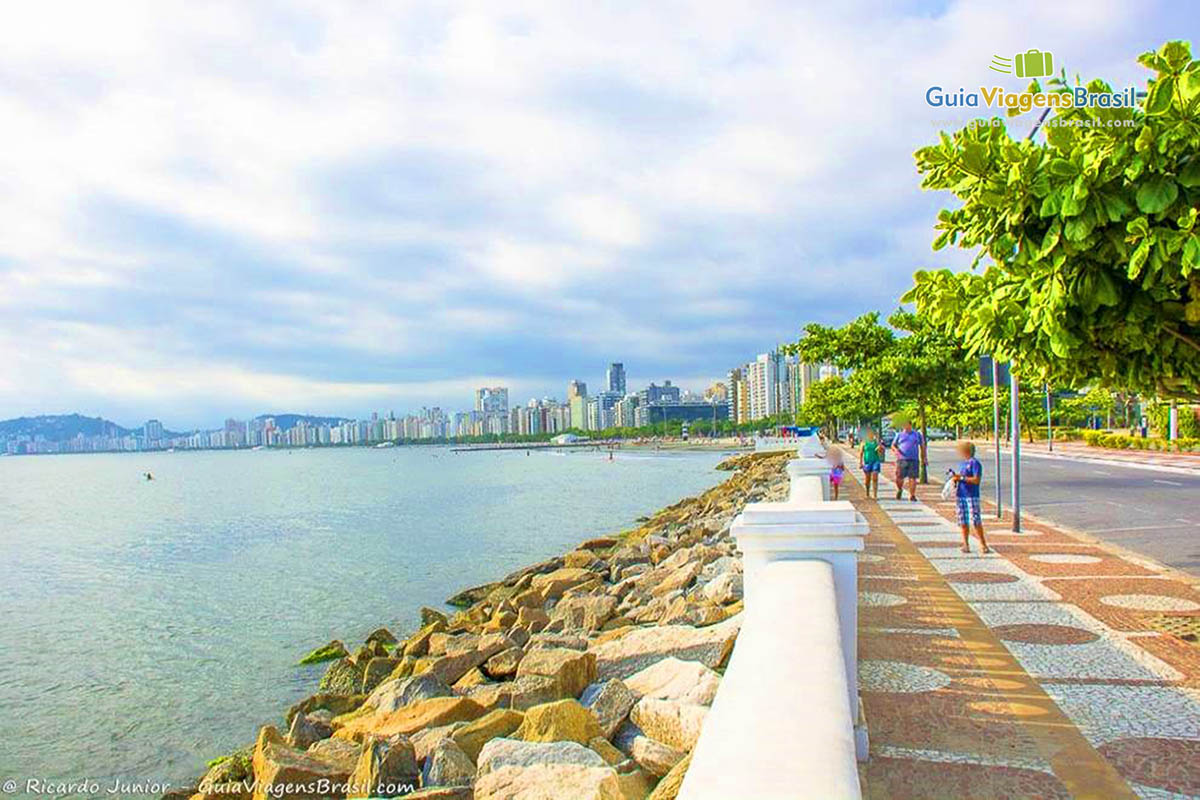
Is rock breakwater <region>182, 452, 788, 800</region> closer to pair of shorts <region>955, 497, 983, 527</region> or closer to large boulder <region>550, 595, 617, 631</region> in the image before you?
large boulder <region>550, 595, 617, 631</region>

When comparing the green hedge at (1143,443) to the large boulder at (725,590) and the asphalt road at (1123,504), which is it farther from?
the large boulder at (725,590)

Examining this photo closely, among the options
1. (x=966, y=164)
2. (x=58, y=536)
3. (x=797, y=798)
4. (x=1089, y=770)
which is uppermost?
(x=966, y=164)

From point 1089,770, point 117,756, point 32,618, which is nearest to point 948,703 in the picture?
point 1089,770

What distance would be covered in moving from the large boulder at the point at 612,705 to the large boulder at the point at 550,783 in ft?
2.56

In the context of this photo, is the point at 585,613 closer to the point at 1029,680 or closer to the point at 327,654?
the point at 327,654

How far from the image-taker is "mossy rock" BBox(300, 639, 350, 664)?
14.3 metres

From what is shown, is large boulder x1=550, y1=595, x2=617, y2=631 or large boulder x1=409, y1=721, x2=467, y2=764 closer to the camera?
large boulder x1=409, y1=721, x2=467, y2=764

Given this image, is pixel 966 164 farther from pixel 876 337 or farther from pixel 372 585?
pixel 876 337

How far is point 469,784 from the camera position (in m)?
5.31

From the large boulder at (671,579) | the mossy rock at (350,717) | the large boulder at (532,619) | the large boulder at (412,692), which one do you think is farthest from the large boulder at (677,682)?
the large boulder at (532,619)

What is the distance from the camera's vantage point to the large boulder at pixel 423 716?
6.95m

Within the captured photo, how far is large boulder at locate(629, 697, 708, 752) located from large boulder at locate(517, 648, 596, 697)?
1.09 meters

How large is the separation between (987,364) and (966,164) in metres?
11.1

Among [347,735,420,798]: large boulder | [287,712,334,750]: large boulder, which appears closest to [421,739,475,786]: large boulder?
[347,735,420,798]: large boulder
